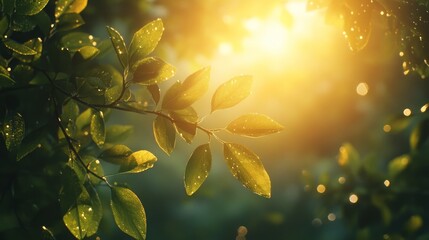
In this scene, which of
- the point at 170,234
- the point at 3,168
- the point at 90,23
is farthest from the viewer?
the point at 170,234

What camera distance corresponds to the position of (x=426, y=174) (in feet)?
8.26

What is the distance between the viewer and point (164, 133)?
1.08 m

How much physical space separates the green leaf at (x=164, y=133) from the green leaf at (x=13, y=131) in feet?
1.00

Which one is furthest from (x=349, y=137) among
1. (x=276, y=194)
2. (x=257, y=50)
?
(x=276, y=194)

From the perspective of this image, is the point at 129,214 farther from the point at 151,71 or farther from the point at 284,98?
the point at 284,98

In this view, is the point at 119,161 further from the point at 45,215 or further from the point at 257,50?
the point at 257,50

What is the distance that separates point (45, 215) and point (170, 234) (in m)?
12.5

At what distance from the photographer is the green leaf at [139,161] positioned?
1.11 metres

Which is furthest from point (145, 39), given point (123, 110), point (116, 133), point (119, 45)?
point (116, 133)

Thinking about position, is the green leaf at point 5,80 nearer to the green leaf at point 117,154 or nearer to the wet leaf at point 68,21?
the green leaf at point 117,154

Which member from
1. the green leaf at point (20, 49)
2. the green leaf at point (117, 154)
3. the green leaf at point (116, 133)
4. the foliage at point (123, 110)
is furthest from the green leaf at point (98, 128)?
the green leaf at point (116, 133)

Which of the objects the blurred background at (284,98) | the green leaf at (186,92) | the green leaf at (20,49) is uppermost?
the green leaf at (186,92)

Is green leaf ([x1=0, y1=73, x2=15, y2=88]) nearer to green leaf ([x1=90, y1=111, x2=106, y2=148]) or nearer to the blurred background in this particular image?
green leaf ([x1=90, y1=111, x2=106, y2=148])

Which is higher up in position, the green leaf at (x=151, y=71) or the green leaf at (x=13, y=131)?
the green leaf at (x=151, y=71)
